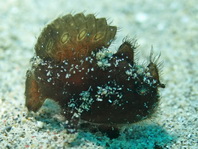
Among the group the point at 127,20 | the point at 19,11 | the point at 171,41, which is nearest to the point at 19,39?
the point at 19,11

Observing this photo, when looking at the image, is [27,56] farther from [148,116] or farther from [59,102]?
[148,116]

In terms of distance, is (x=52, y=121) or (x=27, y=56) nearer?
(x=52, y=121)

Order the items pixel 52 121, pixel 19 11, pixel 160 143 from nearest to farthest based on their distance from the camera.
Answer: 1. pixel 160 143
2. pixel 52 121
3. pixel 19 11

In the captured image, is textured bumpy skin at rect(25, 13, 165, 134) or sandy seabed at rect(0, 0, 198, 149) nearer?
textured bumpy skin at rect(25, 13, 165, 134)

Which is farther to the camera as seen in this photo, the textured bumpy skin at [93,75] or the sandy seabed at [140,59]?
the sandy seabed at [140,59]
